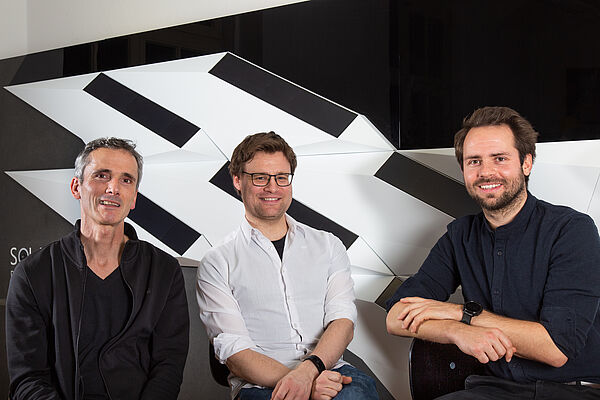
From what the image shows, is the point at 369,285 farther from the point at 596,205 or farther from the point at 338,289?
the point at 596,205

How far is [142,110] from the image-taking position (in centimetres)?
374

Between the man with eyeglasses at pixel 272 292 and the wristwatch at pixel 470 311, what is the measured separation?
1.67ft

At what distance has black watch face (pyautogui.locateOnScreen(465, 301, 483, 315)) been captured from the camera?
7.54ft

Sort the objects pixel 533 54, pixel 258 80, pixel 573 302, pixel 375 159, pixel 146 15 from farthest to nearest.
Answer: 1. pixel 146 15
2. pixel 258 80
3. pixel 375 159
4. pixel 533 54
5. pixel 573 302

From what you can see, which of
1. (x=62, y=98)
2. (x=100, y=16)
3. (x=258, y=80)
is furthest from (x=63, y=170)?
(x=258, y=80)

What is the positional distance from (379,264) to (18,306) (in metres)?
1.62

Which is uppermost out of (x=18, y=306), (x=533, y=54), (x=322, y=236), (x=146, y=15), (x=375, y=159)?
(x=146, y=15)

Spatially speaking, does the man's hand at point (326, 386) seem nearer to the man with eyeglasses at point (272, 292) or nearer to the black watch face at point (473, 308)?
the man with eyeglasses at point (272, 292)

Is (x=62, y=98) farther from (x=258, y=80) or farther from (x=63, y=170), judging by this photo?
(x=258, y=80)

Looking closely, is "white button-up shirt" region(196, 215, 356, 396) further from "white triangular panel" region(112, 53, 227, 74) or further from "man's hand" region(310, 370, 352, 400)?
"white triangular panel" region(112, 53, 227, 74)

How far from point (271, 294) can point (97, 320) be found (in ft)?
2.32

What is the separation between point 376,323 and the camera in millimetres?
3102

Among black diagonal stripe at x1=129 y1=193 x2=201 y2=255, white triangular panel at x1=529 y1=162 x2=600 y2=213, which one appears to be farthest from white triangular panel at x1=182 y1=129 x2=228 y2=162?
white triangular panel at x1=529 y1=162 x2=600 y2=213

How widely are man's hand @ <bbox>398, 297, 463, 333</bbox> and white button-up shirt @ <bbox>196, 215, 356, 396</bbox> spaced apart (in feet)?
0.97
